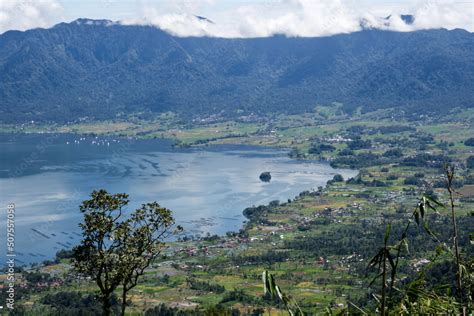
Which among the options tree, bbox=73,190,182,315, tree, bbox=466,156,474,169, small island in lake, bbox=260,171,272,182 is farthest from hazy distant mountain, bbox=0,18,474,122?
tree, bbox=73,190,182,315

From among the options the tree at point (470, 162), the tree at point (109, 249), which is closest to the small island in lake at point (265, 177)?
the tree at point (470, 162)

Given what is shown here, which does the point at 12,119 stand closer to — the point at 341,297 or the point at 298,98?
the point at 298,98

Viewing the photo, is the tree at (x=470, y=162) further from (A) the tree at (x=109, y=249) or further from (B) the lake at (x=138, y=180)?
(A) the tree at (x=109, y=249)

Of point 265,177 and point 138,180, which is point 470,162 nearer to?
point 265,177

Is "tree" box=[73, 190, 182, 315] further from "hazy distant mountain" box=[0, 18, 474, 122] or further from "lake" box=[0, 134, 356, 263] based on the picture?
"hazy distant mountain" box=[0, 18, 474, 122]

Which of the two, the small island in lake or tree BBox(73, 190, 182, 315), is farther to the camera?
the small island in lake

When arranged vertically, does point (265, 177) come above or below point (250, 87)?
below

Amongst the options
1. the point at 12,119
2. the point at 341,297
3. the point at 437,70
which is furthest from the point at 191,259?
the point at 437,70

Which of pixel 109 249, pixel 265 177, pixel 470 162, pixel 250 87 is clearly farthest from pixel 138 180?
pixel 250 87
